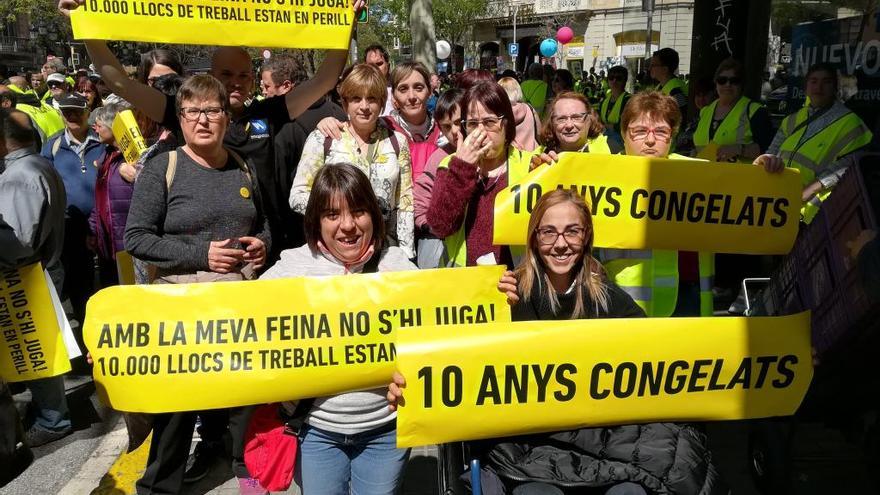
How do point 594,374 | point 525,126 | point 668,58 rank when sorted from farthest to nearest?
1. point 668,58
2. point 525,126
3. point 594,374

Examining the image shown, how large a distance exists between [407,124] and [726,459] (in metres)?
2.79

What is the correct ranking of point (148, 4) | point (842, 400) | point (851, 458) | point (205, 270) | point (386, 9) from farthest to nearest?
point (386, 9)
point (851, 458)
point (148, 4)
point (205, 270)
point (842, 400)

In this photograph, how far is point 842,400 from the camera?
285 cm

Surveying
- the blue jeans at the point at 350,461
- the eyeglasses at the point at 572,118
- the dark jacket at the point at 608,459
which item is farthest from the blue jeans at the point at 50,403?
the eyeglasses at the point at 572,118

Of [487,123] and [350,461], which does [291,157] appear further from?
[350,461]

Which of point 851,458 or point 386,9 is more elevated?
point 386,9

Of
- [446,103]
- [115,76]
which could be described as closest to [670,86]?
[446,103]

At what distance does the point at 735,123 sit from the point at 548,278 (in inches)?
158

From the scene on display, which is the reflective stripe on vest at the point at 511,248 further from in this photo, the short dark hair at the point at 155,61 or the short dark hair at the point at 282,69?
the short dark hair at the point at 155,61

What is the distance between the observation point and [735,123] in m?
6.00

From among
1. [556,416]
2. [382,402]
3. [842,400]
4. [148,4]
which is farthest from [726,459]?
[148,4]

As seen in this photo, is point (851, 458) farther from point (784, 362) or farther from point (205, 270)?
point (205, 270)

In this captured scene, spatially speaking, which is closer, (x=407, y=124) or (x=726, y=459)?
(x=726, y=459)

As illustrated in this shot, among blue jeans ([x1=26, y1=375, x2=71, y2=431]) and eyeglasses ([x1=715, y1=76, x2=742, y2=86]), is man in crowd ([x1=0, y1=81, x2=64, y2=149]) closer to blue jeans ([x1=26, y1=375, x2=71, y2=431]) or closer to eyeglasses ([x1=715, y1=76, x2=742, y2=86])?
blue jeans ([x1=26, y1=375, x2=71, y2=431])
